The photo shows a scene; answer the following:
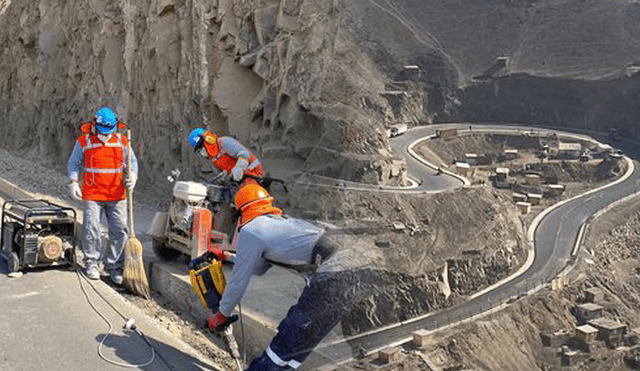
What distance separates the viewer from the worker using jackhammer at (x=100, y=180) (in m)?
5.78

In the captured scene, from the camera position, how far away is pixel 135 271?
5836 mm

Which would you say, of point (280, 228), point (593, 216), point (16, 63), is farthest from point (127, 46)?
point (280, 228)

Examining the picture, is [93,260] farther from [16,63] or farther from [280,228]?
[16,63]

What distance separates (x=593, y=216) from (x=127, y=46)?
8208mm

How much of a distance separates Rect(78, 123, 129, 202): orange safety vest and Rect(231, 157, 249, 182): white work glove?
55.8 inches

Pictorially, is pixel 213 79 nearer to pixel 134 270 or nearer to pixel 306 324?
pixel 134 270

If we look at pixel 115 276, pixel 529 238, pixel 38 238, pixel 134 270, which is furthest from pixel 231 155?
pixel 529 238

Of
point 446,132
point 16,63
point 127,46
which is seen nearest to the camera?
point 446,132

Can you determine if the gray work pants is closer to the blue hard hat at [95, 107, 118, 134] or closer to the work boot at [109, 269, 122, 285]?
the work boot at [109, 269, 122, 285]

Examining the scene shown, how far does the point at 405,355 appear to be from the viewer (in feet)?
25.2

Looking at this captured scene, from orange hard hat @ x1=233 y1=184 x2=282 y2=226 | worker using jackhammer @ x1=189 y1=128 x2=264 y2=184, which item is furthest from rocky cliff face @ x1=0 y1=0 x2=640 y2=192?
orange hard hat @ x1=233 y1=184 x2=282 y2=226

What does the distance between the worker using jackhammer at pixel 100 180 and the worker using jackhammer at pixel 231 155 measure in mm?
827

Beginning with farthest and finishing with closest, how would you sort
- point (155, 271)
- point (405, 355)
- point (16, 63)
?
1. point (16, 63)
2. point (405, 355)
3. point (155, 271)

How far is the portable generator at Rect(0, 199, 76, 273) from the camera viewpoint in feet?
18.9
